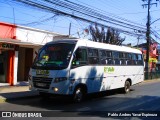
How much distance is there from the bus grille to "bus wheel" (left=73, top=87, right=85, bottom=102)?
129 cm

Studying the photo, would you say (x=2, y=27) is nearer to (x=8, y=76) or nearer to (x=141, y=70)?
(x=8, y=76)

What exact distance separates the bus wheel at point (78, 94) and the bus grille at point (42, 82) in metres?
1.29

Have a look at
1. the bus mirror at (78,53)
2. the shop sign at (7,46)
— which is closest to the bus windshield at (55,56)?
the bus mirror at (78,53)

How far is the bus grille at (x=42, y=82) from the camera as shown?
12320 millimetres

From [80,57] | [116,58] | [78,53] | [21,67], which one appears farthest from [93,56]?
[21,67]

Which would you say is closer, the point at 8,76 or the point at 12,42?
the point at 12,42

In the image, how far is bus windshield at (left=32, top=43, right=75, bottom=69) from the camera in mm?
12422

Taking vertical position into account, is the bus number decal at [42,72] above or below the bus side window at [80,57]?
below

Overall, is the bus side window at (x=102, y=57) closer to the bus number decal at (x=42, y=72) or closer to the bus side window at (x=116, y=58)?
the bus side window at (x=116, y=58)

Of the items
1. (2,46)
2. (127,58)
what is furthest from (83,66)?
(2,46)

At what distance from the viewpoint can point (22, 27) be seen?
2031cm

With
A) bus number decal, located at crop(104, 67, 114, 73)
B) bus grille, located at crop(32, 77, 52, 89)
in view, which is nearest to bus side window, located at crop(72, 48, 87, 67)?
bus grille, located at crop(32, 77, 52, 89)

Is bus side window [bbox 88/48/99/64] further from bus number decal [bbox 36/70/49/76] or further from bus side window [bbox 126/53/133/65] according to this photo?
bus side window [bbox 126/53/133/65]

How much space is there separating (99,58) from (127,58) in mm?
3976
